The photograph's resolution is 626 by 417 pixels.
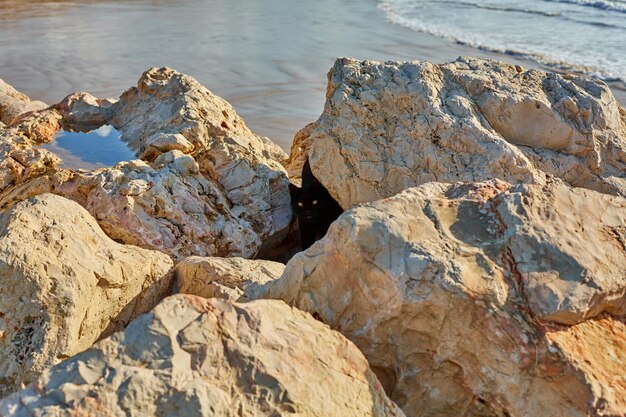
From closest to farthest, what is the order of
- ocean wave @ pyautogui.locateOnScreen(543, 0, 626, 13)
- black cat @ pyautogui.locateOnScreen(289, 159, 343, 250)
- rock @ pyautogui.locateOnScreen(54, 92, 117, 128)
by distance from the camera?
black cat @ pyautogui.locateOnScreen(289, 159, 343, 250), rock @ pyautogui.locateOnScreen(54, 92, 117, 128), ocean wave @ pyautogui.locateOnScreen(543, 0, 626, 13)

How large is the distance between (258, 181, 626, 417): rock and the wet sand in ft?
16.2

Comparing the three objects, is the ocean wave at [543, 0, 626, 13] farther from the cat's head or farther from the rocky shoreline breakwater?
the cat's head

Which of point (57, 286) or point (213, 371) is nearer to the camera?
point (213, 371)

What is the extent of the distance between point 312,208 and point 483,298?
85.7 inches

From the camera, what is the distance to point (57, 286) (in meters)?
2.49

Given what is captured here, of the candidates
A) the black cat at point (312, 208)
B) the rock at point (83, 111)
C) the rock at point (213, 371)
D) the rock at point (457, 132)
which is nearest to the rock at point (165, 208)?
the black cat at point (312, 208)

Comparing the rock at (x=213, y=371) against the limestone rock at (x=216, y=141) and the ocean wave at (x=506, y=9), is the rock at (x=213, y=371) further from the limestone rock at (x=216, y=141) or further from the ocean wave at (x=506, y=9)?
the ocean wave at (x=506, y=9)

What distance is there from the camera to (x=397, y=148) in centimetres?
373

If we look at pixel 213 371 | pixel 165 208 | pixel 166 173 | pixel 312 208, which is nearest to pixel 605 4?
pixel 312 208

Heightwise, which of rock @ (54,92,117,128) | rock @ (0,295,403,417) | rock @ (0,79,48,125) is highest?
rock @ (0,295,403,417)

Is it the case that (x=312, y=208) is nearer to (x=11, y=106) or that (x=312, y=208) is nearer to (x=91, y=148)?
(x=91, y=148)

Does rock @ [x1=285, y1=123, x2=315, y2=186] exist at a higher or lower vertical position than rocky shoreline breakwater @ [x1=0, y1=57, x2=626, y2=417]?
lower

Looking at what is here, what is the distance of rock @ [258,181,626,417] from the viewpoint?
1975 millimetres

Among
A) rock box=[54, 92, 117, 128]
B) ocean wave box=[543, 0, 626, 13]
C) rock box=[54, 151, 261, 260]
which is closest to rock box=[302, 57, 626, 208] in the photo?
rock box=[54, 151, 261, 260]
